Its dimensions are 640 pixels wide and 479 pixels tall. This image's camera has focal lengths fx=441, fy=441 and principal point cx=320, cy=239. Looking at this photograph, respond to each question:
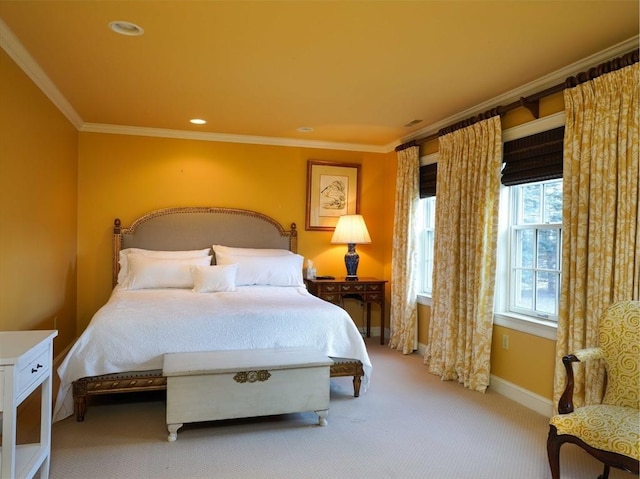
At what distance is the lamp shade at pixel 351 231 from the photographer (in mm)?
5422

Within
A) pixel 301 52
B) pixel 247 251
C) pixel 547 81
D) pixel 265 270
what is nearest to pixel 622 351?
pixel 547 81

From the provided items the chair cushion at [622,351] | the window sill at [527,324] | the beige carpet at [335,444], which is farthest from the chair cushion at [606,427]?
the window sill at [527,324]

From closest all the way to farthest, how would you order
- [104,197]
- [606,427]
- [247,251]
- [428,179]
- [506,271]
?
[606,427]
[506,271]
[428,179]
[104,197]
[247,251]

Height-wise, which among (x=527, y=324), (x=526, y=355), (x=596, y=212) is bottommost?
(x=526, y=355)

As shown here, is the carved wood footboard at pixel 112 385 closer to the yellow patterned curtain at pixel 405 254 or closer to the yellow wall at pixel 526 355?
the yellow wall at pixel 526 355

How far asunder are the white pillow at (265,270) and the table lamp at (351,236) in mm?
744

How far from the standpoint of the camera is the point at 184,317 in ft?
10.7

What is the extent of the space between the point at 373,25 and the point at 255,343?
2292 millimetres

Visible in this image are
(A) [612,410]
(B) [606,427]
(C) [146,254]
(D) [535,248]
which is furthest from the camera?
(C) [146,254]

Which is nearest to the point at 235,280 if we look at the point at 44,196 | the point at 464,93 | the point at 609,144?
the point at 44,196

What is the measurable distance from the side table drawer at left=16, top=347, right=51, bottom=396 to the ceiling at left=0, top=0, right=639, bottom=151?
6.14 ft

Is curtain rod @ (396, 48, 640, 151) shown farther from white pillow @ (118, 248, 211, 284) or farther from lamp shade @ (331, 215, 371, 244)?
white pillow @ (118, 248, 211, 284)

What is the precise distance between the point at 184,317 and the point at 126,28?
1.95 metres

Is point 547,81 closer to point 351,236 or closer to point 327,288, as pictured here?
point 351,236
